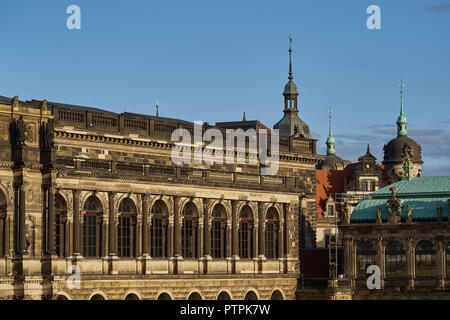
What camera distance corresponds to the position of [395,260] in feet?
395

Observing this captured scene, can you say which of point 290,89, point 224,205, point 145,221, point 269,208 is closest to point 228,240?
point 224,205

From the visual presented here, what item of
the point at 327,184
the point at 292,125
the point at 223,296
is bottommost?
the point at 223,296

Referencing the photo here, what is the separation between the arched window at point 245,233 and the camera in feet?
371

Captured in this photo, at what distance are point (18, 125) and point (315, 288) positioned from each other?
3802 cm

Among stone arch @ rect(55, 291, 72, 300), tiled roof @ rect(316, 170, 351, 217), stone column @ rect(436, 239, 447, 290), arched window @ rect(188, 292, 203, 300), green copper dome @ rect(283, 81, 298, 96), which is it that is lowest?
arched window @ rect(188, 292, 203, 300)

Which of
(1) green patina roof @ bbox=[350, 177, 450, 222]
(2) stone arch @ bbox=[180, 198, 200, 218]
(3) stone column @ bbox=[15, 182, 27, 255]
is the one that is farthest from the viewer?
(1) green patina roof @ bbox=[350, 177, 450, 222]

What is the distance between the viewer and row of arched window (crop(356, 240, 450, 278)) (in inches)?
4680

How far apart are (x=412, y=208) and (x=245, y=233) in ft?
53.5

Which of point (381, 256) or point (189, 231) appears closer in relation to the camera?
point (189, 231)

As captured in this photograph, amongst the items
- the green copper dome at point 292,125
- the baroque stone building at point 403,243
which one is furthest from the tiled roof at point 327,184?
the baroque stone building at point 403,243

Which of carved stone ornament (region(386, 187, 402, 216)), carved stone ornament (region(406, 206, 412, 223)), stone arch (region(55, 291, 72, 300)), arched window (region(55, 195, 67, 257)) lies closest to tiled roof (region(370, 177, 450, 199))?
carved stone ornament (region(386, 187, 402, 216))

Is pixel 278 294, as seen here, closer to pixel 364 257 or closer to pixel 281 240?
pixel 281 240

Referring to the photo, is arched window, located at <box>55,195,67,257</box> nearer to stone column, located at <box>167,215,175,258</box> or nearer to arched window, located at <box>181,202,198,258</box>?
stone column, located at <box>167,215,175,258</box>

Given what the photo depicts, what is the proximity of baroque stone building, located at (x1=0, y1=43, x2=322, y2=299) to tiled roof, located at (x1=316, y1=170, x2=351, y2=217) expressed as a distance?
5394 centimetres
